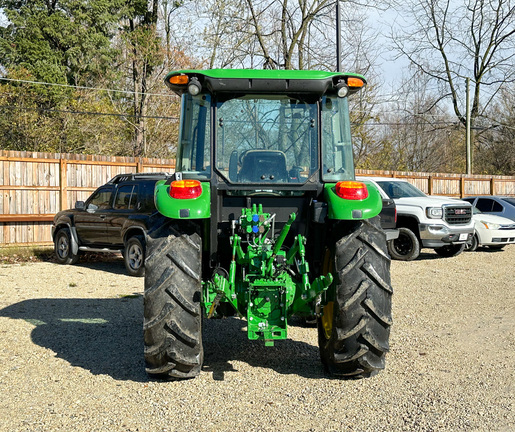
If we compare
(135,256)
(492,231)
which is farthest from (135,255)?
(492,231)

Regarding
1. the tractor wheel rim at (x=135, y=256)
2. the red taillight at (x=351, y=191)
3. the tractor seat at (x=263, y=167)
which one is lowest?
the tractor wheel rim at (x=135, y=256)

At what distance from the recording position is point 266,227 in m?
5.24

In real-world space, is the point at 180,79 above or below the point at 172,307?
above

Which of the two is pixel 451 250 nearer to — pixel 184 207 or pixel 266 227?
pixel 266 227

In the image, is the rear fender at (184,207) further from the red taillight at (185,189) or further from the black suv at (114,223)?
the black suv at (114,223)

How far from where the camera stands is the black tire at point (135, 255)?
11.7 meters

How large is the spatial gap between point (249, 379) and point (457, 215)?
1031 cm

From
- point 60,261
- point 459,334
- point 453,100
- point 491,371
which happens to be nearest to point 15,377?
point 491,371

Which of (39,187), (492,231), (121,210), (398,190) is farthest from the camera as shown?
(492,231)

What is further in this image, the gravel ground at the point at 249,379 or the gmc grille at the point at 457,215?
the gmc grille at the point at 457,215

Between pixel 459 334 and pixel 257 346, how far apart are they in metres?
2.34

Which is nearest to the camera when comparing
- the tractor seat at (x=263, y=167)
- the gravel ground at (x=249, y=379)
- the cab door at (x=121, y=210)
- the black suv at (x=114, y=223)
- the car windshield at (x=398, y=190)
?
the gravel ground at (x=249, y=379)

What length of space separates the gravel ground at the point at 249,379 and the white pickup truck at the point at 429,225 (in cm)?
507

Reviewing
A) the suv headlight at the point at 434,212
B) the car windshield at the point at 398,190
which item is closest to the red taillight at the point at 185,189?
the suv headlight at the point at 434,212
